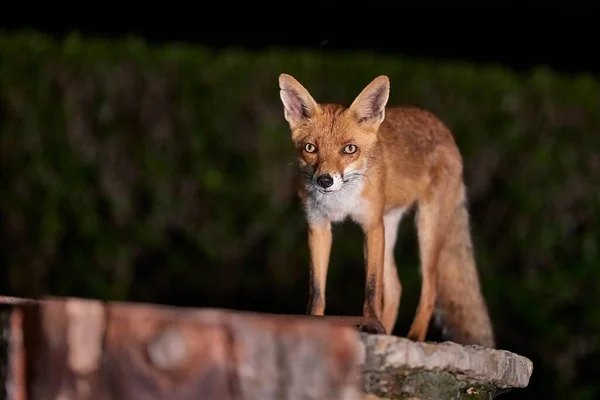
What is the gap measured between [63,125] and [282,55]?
6.47ft

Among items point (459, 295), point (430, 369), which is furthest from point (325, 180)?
point (459, 295)

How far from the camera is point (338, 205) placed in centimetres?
446

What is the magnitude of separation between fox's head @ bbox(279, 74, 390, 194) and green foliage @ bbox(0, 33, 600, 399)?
3847mm

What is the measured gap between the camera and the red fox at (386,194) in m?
4.30

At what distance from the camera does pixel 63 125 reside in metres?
8.34

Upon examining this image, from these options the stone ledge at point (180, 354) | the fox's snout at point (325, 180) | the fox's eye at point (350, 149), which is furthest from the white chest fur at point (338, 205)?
the stone ledge at point (180, 354)

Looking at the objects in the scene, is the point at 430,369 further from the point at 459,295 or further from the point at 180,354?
the point at 459,295

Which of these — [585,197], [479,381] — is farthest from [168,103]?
[479,381]

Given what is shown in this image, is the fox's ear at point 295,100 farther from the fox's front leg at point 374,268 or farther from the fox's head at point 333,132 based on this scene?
the fox's front leg at point 374,268

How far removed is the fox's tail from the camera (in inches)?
212

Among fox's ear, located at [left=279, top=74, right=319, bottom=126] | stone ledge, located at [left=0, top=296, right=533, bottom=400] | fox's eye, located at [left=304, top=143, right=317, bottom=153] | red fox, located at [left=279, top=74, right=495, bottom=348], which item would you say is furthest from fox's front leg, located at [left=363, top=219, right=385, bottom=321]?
stone ledge, located at [left=0, top=296, right=533, bottom=400]

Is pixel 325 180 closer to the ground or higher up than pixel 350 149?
closer to the ground

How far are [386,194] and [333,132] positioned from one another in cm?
61

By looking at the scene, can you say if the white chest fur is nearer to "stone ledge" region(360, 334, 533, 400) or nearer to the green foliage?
"stone ledge" region(360, 334, 533, 400)
